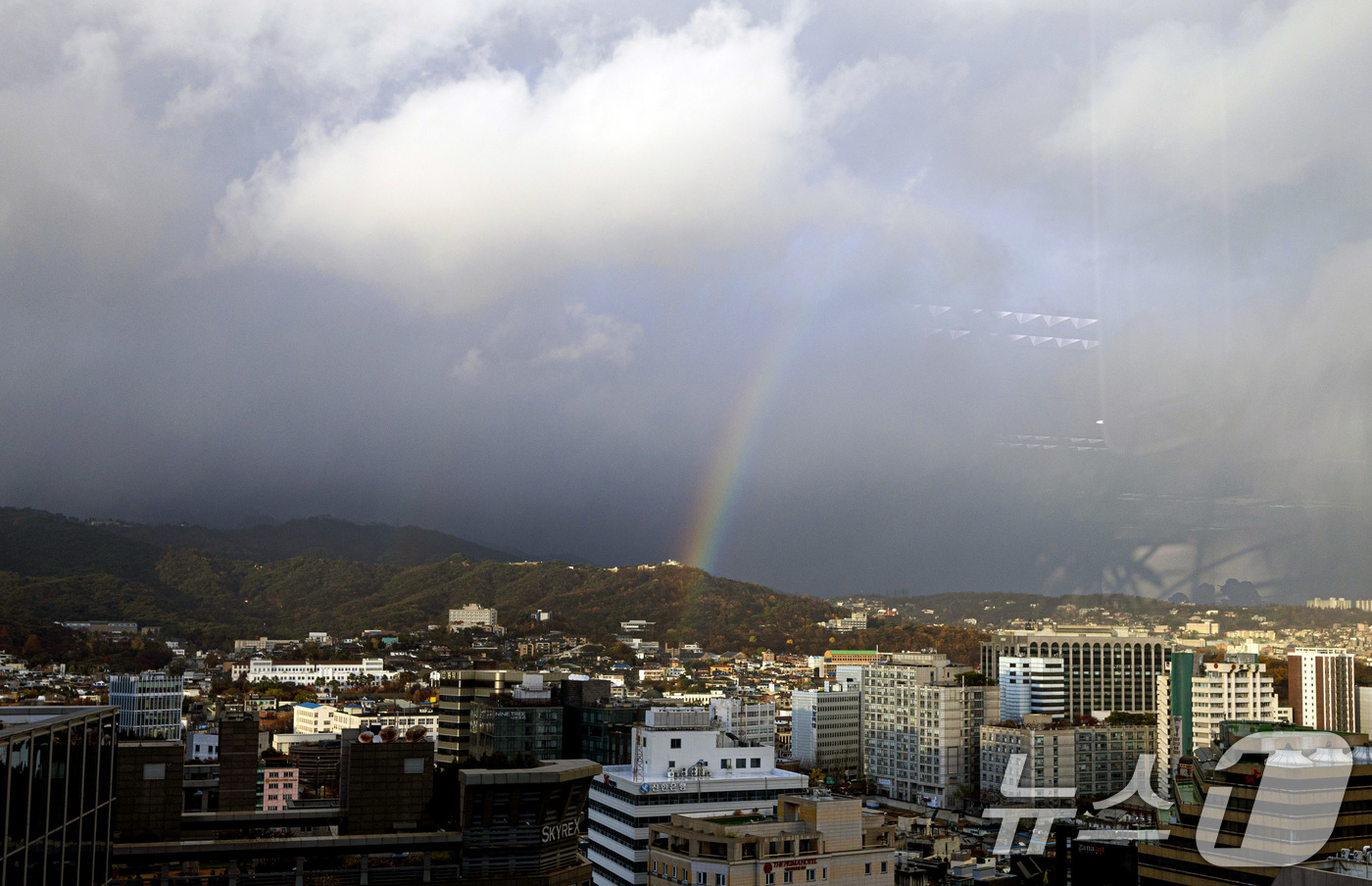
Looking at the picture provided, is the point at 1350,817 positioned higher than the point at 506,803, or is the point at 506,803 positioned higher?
the point at 506,803

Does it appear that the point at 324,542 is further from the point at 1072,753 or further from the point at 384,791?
the point at 384,791

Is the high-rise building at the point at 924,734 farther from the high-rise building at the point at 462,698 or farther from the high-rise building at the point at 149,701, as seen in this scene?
the high-rise building at the point at 149,701

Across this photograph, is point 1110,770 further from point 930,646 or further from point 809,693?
point 930,646

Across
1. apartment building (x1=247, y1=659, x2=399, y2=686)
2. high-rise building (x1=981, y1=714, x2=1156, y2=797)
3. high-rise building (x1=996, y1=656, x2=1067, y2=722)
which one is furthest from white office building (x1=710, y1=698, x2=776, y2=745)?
apartment building (x1=247, y1=659, x2=399, y2=686)

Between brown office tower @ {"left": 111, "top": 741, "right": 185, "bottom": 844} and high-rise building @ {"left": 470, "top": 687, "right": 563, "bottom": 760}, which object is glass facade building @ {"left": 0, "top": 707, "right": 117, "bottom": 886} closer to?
brown office tower @ {"left": 111, "top": 741, "right": 185, "bottom": 844}

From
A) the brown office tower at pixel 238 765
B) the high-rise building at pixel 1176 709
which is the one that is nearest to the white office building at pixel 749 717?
the high-rise building at pixel 1176 709

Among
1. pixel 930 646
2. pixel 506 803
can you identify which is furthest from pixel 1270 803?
pixel 930 646
